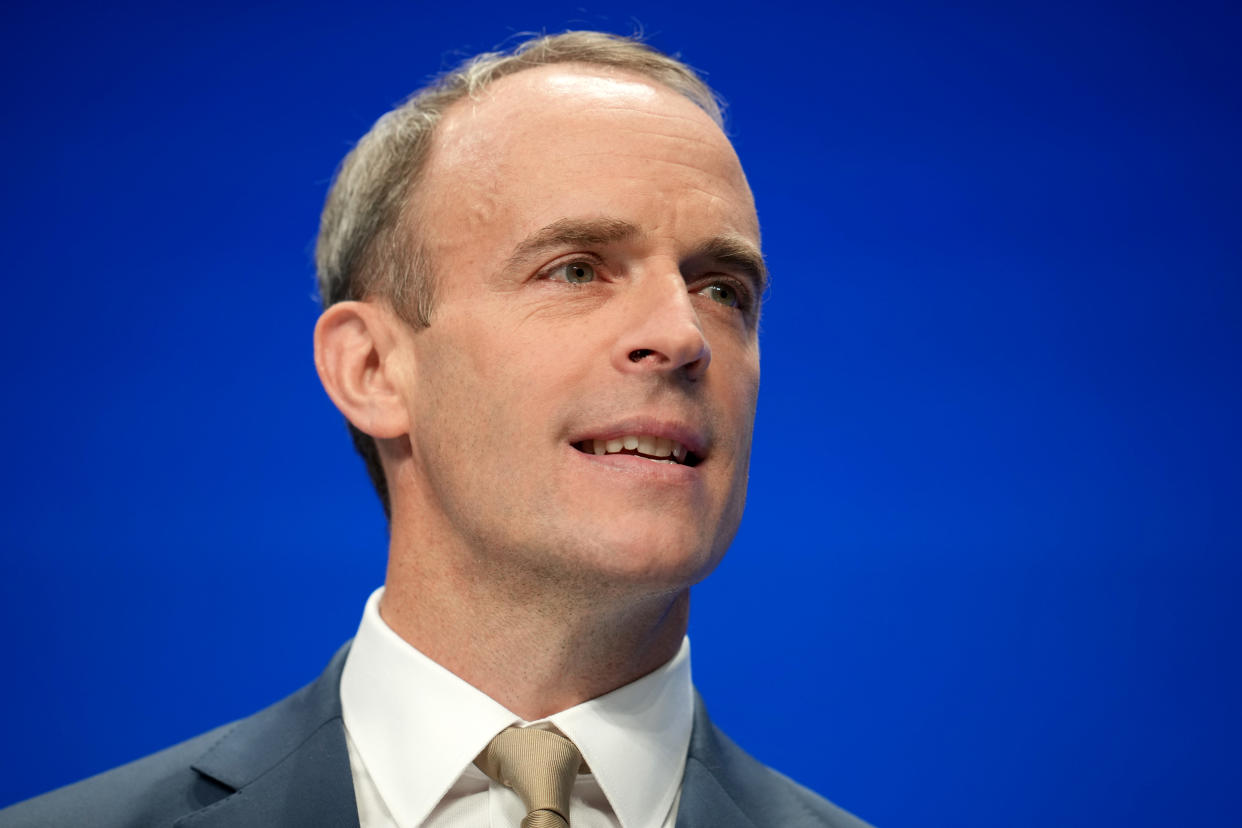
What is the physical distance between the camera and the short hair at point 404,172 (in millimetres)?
2463

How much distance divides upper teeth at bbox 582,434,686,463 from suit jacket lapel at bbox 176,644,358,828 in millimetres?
733

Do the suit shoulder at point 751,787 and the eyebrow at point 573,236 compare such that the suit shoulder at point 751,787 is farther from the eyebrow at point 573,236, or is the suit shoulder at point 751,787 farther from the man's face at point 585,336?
the eyebrow at point 573,236

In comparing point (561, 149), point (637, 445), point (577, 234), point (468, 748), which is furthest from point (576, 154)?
point (468, 748)

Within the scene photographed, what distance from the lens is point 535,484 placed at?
2109mm

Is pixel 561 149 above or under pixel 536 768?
above

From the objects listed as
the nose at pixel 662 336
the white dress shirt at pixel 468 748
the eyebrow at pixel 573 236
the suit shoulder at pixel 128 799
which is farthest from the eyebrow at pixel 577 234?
the suit shoulder at pixel 128 799

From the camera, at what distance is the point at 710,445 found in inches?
86.2

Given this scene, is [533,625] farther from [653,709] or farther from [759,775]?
[759,775]

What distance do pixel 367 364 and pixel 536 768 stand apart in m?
0.89

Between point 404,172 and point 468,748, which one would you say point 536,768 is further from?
point 404,172

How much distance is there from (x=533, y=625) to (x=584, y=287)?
24.3 inches

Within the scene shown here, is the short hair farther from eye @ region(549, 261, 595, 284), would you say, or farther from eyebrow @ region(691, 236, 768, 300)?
eyebrow @ region(691, 236, 768, 300)

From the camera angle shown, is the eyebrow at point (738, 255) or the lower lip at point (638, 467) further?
the eyebrow at point (738, 255)

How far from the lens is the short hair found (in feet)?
8.08
